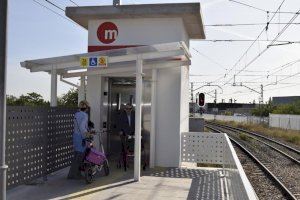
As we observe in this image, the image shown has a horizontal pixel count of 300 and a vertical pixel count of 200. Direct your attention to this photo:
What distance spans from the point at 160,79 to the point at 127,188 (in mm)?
4208

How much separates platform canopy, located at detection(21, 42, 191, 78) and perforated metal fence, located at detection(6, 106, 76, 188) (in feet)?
3.52

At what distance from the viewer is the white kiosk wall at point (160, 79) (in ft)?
43.9

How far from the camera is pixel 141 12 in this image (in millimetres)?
13258

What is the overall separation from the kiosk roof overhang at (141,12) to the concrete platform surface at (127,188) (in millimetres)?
4088

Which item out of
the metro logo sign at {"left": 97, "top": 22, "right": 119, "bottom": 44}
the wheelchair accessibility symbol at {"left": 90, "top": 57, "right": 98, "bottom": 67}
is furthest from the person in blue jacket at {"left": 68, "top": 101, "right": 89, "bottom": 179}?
the metro logo sign at {"left": 97, "top": 22, "right": 119, "bottom": 44}

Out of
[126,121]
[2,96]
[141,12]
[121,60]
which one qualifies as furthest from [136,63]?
[2,96]

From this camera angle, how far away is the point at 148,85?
13859 mm

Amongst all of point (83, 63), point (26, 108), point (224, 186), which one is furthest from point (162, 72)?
point (26, 108)

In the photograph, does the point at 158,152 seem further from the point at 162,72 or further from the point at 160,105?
the point at 162,72

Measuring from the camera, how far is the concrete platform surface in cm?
918

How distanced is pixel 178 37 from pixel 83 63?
3.39 metres

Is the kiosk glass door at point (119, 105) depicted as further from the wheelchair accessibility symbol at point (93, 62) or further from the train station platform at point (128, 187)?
the wheelchair accessibility symbol at point (93, 62)

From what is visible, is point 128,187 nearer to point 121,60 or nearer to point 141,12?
point 121,60

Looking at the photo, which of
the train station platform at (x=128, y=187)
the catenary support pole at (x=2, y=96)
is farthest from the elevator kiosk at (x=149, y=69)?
the catenary support pole at (x=2, y=96)
